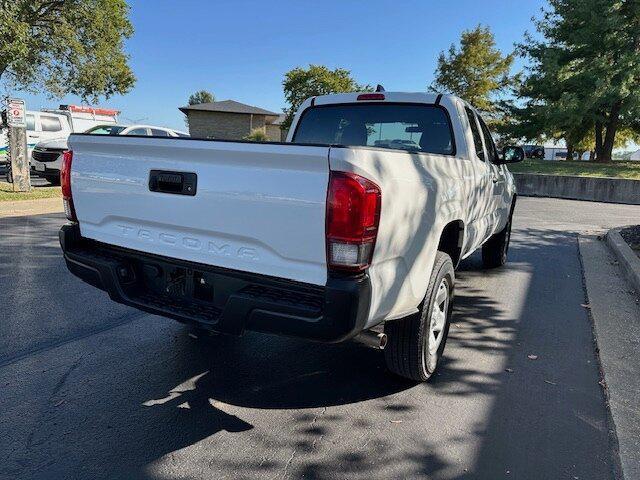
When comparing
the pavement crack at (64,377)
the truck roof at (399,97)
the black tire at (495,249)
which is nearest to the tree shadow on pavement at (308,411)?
the pavement crack at (64,377)

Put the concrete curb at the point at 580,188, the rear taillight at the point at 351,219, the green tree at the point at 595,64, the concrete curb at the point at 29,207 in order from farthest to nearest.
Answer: the green tree at the point at 595,64 → the concrete curb at the point at 580,188 → the concrete curb at the point at 29,207 → the rear taillight at the point at 351,219

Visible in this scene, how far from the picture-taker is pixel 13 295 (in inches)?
193

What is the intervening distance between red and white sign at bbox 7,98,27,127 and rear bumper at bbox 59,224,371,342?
10.8 m

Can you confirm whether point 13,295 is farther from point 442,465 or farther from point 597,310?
point 597,310

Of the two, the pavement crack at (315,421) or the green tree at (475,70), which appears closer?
the pavement crack at (315,421)

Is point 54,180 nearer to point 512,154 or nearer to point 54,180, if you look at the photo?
point 54,180

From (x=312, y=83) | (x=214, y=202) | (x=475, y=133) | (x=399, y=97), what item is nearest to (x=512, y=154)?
(x=475, y=133)

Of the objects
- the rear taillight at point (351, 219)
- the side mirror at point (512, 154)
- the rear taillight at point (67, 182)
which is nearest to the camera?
the rear taillight at point (351, 219)

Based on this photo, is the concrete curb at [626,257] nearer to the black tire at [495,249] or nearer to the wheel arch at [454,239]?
the black tire at [495,249]

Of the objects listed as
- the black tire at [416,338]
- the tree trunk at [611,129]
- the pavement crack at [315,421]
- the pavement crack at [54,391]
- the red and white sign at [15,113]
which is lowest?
the pavement crack at [315,421]

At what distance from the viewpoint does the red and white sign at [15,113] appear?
38.8 ft

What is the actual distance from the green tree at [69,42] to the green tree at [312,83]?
24.4 metres

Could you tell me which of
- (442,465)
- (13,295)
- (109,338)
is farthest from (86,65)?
(442,465)

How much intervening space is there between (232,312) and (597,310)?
4.23 m
